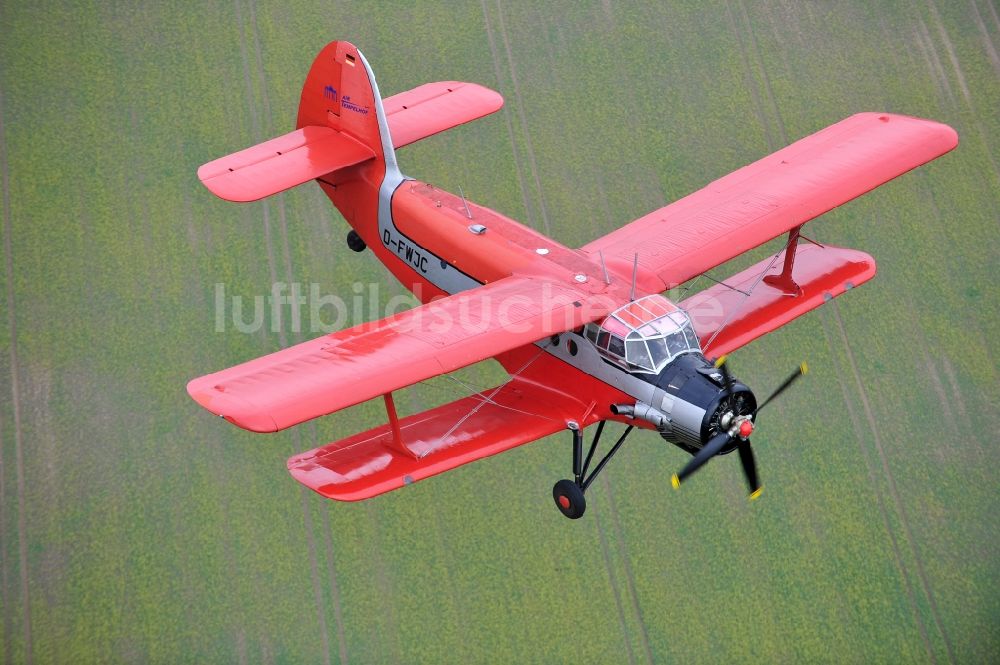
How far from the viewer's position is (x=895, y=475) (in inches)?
991

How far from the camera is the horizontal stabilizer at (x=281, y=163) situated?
934 inches

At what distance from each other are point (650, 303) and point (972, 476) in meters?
8.67

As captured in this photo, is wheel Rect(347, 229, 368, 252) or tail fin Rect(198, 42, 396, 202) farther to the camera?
wheel Rect(347, 229, 368, 252)

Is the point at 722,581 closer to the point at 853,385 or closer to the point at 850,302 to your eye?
the point at 853,385

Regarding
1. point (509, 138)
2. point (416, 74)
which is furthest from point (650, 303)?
point (416, 74)

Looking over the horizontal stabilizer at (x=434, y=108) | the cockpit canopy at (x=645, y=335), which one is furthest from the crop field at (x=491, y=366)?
the cockpit canopy at (x=645, y=335)

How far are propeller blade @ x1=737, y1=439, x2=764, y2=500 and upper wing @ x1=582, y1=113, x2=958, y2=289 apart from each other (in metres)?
3.35

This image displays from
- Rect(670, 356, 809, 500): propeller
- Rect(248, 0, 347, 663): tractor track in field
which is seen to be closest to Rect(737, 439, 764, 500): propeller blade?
Rect(670, 356, 809, 500): propeller

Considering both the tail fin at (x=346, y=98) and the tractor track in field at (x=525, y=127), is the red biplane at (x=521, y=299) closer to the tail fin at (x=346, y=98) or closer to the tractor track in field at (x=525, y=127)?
the tail fin at (x=346, y=98)

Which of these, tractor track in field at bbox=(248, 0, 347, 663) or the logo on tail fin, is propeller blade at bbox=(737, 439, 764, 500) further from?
the logo on tail fin

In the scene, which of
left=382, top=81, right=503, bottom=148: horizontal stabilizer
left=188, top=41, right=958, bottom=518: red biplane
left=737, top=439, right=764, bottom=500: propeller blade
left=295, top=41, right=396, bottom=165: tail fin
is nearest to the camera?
left=188, top=41, right=958, bottom=518: red biplane

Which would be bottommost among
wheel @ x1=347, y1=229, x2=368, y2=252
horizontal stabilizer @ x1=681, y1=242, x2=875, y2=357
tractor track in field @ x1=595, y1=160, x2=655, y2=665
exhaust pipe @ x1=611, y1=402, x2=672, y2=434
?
tractor track in field @ x1=595, y1=160, x2=655, y2=665

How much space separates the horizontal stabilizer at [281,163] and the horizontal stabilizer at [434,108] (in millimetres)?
901

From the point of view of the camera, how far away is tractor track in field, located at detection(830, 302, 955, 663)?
2381cm
